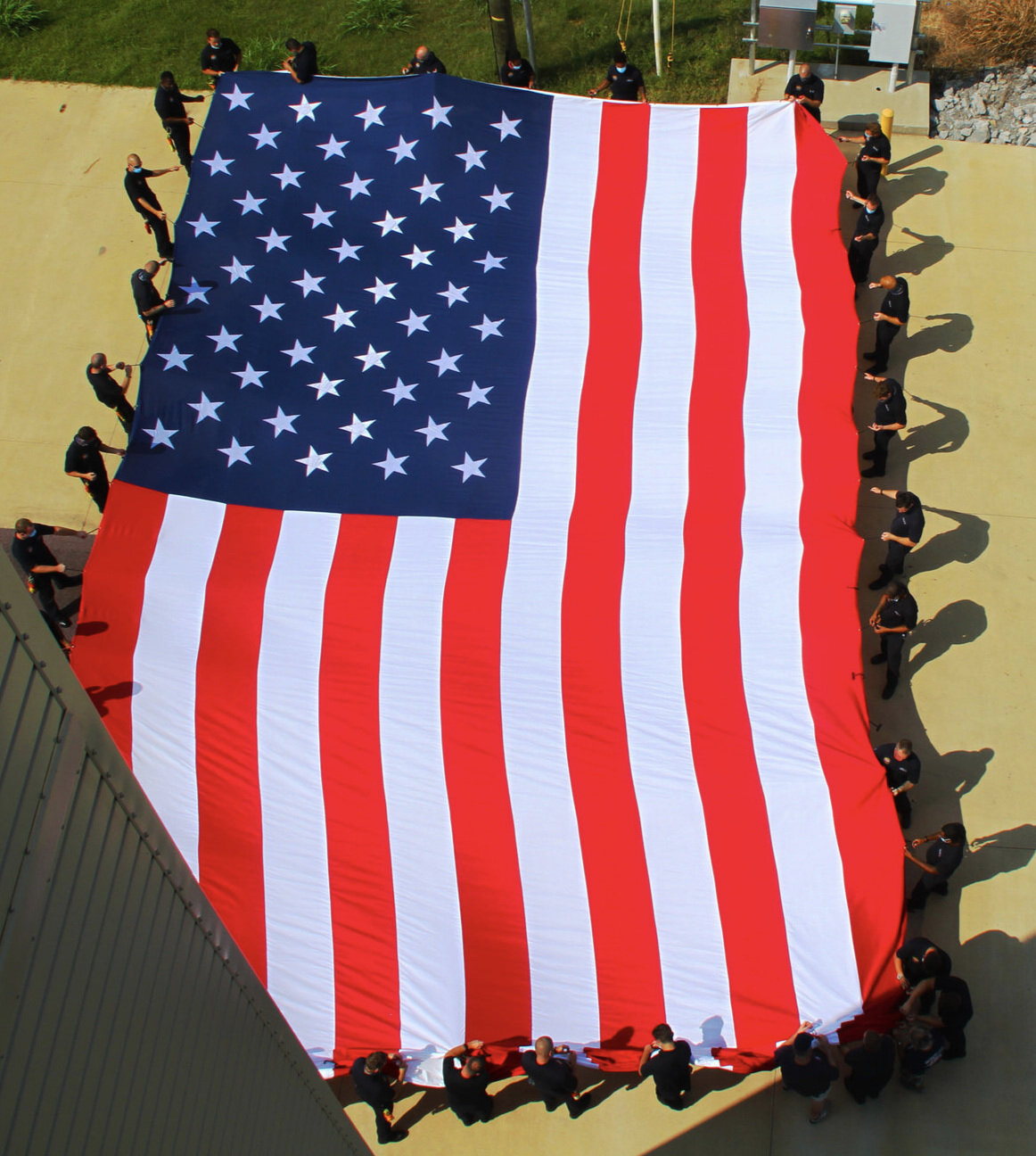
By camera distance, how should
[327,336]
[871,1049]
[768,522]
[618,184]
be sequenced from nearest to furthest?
[871,1049] < [768,522] < [327,336] < [618,184]

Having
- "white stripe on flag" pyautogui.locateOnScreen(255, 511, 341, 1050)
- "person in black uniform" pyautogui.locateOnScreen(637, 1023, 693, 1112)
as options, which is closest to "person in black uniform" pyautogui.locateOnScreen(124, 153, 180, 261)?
"white stripe on flag" pyautogui.locateOnScreen(255, 511, 341, 1050)

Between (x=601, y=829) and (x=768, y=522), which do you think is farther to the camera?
(x=768, y=522)

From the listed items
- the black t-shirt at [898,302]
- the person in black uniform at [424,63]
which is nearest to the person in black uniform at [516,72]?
the person in black uniform at [424,63]

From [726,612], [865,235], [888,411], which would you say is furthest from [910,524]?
[865,235]

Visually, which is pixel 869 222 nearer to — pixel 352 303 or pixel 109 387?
pixel 352 303

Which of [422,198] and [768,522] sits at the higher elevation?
[422,198]

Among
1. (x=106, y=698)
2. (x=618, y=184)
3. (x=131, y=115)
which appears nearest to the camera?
(x=106, y=698)

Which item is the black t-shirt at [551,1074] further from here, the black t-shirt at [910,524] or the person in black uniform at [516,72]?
the person in black uniform at [516,72]

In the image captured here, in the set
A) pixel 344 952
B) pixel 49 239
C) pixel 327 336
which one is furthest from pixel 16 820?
pixel 49 239

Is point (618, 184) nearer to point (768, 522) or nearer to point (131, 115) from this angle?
point (768, 522)
